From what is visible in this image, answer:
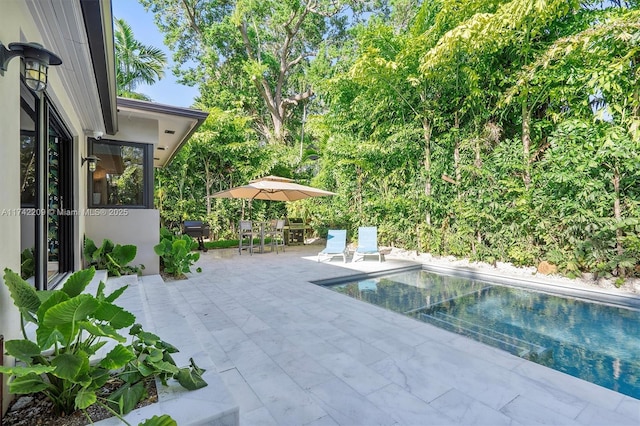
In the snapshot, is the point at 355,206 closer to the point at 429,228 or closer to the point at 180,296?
the point at 429,228

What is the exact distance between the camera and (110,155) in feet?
21.0

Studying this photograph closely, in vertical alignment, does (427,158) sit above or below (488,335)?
above

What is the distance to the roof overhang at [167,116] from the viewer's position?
5660 mm

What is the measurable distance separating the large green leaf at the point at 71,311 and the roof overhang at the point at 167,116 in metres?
5.07

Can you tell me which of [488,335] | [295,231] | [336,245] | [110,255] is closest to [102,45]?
[110,255]

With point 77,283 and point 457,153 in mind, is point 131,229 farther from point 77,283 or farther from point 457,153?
point 457,153

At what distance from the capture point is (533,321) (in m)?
4.45

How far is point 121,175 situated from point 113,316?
18.6ft

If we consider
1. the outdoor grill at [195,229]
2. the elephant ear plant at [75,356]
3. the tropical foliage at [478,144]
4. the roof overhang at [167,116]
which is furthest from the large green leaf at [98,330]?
the outdoor grill at [195,229]

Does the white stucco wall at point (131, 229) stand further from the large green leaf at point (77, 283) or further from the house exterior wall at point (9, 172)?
the large green leaf at point (77, 283)

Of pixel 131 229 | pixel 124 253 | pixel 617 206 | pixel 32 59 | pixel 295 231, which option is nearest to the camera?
pixel 32 59

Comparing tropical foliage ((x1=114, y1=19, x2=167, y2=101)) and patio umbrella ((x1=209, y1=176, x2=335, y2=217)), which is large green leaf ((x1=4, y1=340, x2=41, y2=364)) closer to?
patio umbrella ((x1=209, y1=176, x2=335, y2=217))

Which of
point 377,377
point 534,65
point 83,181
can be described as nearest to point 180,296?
point 83,181

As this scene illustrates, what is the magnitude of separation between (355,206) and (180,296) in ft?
24.7
